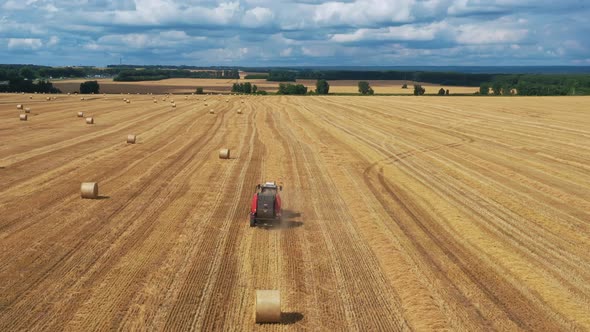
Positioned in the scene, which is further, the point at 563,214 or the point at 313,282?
the point at 563,214

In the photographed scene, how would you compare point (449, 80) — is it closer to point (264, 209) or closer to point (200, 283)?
point (264, 209)

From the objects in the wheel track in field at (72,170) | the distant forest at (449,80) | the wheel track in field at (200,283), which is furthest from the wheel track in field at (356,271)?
the distant forest at (449,80)

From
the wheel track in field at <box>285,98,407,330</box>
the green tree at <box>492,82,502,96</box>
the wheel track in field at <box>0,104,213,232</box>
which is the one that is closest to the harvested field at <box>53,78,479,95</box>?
the green tree at <box>492,82,502,96</box>

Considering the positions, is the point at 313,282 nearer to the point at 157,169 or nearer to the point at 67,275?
the point at 67,275

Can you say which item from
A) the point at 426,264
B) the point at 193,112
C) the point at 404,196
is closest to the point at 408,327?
the point at 426,264

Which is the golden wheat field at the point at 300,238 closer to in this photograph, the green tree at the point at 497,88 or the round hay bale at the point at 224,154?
the round hay bale at the point at 224,154

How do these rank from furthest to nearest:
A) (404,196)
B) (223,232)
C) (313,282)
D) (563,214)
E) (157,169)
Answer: (157,169) < (404,196) < (563,214) < (223,232) < (313,282)

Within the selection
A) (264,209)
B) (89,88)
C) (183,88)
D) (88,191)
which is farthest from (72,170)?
(183,88)

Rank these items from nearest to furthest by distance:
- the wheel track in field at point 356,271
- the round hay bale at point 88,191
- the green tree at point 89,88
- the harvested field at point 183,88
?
1. the wheel track in field at point 356,271
2. the round hay bale at point 88,191
3. the green tree at point 89,88
4. the harvested field at point 183,88
